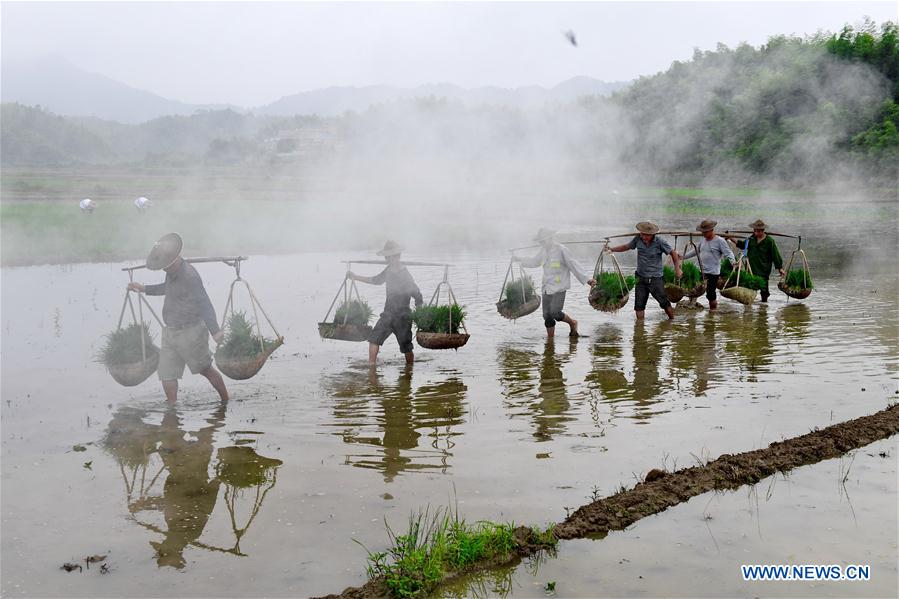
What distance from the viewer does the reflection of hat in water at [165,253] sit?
302 inches

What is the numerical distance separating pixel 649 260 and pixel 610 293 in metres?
0.74

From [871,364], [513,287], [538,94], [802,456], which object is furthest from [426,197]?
[802,456]

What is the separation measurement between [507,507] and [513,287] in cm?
600

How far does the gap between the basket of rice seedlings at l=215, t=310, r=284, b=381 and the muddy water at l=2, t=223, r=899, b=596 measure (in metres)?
0.34

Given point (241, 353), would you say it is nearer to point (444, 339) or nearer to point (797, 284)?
point (444, 339)

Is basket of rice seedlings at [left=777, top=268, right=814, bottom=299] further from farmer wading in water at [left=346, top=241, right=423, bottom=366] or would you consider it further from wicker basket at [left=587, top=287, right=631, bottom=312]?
farmer wading in water at [left=346, top=241, right=423, bottom=366]

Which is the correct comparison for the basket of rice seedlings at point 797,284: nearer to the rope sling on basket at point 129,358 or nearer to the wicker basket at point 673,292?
the wicker basket at point 673,292

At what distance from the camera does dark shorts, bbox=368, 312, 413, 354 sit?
938cm

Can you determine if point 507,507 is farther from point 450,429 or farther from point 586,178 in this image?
point 586,178

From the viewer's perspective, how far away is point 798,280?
13117mm

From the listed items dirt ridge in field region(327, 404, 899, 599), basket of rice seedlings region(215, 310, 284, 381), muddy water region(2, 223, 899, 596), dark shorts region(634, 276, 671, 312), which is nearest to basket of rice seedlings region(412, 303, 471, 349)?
muddy water region(2, 223, 899, 596)

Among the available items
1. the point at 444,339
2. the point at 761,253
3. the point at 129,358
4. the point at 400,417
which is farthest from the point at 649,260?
the point at 129,358

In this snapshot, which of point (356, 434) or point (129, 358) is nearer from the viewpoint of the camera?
point (356, 434)

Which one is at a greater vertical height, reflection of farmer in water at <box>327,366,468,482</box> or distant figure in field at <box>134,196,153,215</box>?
distant figure in field at <box>134,196,153,215</box>
